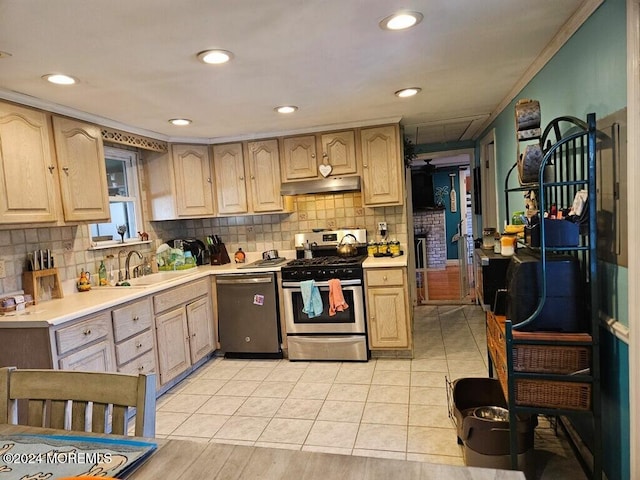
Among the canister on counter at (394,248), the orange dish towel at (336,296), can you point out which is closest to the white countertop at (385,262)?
the canister on counter at (394,248)

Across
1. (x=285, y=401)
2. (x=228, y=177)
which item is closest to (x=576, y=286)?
(x=285, y=401)

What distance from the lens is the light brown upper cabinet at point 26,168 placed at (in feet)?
7.55

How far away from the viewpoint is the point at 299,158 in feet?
12.8

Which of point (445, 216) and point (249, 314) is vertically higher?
point (445, 216)

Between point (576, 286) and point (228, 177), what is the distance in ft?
10.6

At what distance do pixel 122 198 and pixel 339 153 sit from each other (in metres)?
2.06

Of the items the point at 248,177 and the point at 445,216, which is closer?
the point at 248,177

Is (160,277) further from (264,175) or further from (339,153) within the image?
(339,153)

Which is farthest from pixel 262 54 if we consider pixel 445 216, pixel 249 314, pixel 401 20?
pixel 445 216

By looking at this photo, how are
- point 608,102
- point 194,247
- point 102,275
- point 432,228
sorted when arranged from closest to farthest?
point 608,102
point 102,275
point 194,247
point 432,228

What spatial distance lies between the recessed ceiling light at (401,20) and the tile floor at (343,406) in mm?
2141

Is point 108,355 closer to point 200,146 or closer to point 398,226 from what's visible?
point 200,146

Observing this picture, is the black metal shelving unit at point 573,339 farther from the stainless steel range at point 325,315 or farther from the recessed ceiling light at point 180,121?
the recessed ceiling light at point 180,121

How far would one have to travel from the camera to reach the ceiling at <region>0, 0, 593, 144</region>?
1604mm
